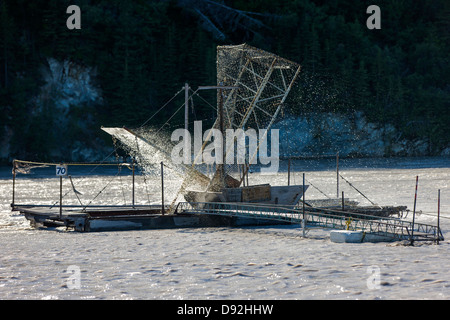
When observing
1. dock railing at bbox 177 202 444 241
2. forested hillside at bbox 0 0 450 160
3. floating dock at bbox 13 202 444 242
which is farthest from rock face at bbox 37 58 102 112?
dock railing at bbox 177 202 444 241

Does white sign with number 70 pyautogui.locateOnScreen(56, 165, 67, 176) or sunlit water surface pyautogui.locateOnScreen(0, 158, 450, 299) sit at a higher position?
white sign with number 70 pyautogui.locateOnScreen(56, 165, 67, 176)

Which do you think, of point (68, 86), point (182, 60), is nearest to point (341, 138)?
point (182, 60)

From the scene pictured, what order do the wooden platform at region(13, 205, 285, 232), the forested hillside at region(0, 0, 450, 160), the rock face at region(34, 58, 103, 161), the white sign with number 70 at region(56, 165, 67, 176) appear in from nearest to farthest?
the white sign with number 70 at region(56, 165, 67, 176)
the wooden platform at region(13, 205, 285, 232)
the rock face at region(34, 58, 103, 161)
the forested hillside at region(0, 0, 450, 160)

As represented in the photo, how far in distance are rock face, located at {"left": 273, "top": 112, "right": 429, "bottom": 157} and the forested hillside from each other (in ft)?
5.59

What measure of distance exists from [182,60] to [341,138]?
91.7 ft

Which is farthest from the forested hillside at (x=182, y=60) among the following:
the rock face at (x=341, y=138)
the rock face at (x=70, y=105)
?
the rock face at (x=341, y=138)

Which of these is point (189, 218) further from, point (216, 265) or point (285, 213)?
point (216, 265)

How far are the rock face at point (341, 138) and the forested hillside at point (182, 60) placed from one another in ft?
5.59

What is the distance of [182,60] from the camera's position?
97625 millimetres

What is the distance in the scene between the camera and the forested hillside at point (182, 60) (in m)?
87.5

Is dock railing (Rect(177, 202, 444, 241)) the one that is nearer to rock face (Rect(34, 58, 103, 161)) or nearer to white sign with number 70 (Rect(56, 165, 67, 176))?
white sign with number 70 (Rect(56, 165, 67, 176))

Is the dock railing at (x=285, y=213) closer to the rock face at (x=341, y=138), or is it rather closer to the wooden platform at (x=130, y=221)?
the wooden platform at (x=130, y=221)

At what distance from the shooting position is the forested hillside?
87.5 meters

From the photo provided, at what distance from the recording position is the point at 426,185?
1754 inches
